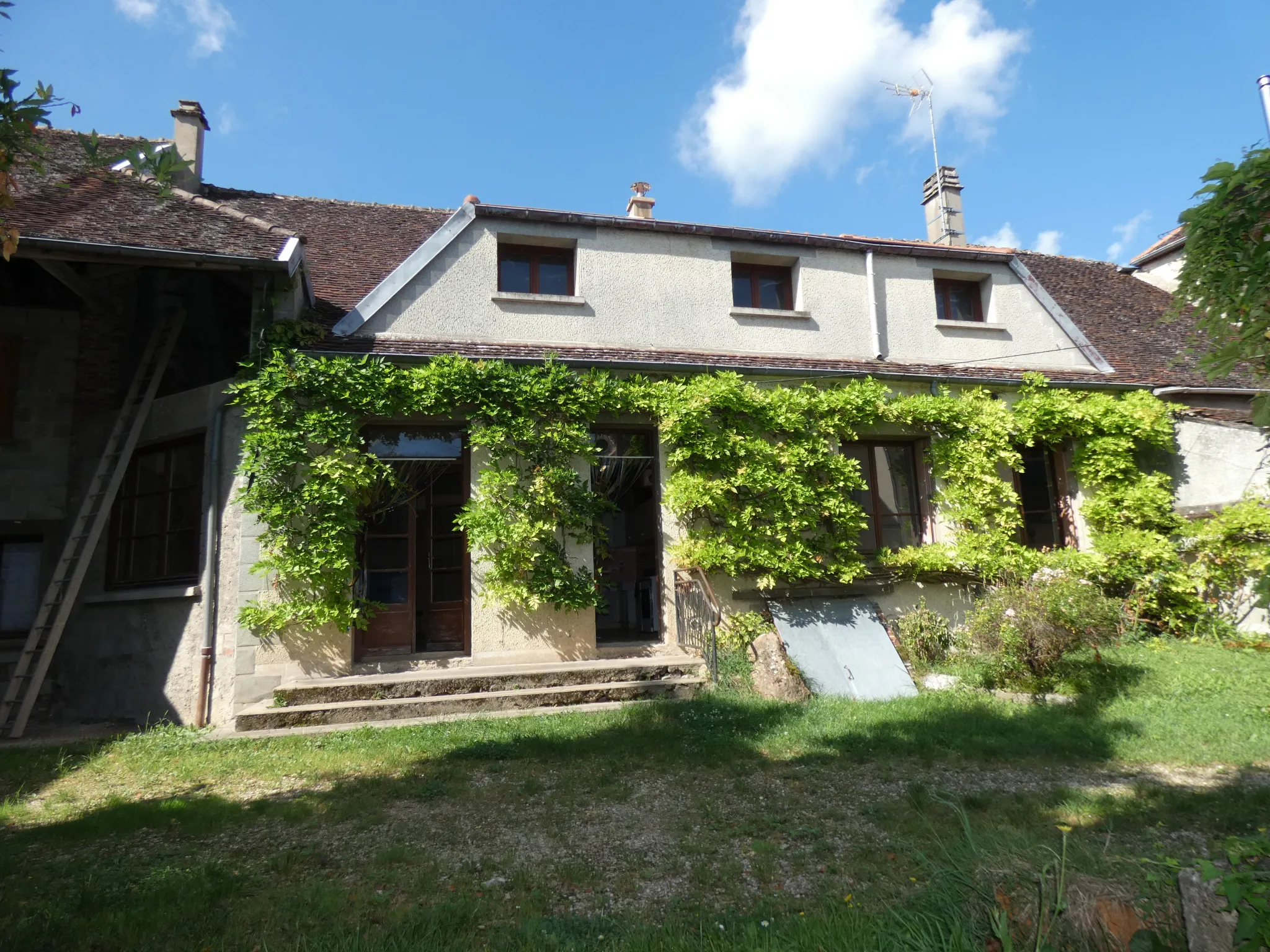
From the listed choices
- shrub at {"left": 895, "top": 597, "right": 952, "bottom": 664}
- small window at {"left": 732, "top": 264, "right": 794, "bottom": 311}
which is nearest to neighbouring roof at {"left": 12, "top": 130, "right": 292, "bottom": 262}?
small window at {"left": 732, "top": 264, "right": 794, "bottom": 311}

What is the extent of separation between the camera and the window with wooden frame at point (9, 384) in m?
9.15

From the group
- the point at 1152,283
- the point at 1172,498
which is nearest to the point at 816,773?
the point at 1172,498

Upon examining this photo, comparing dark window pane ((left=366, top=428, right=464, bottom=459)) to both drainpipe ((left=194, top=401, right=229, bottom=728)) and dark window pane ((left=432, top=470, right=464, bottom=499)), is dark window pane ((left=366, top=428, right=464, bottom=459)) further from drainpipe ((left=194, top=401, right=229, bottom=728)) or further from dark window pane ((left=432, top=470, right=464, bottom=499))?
drainpipe ((left=194, top=401, right=229, bottom=728))

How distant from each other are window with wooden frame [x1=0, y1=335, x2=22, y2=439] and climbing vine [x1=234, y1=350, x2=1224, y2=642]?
3.52m

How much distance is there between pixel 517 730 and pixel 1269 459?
9.63m

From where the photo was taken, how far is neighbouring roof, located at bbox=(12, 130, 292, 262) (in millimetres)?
7168

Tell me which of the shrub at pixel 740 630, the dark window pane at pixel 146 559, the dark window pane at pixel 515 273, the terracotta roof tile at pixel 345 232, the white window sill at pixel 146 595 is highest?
the terracotta roof tile at pixel 345 232

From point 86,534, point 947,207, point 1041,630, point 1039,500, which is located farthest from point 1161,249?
point 86,534

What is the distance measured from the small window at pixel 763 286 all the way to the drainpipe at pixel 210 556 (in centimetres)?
649

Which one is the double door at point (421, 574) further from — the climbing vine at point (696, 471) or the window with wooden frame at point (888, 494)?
the window with wooden frame at point (888, 494)

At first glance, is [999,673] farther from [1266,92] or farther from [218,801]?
[218,801]

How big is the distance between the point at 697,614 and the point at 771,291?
4795mm

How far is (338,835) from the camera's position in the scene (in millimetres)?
4398

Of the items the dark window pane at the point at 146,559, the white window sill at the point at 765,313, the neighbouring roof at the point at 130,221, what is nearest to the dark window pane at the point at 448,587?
the dark window pane at the point at 146,559
